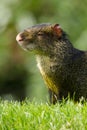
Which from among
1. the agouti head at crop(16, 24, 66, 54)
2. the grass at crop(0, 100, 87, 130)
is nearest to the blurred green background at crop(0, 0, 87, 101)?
the agouti head at crop(16, 24, 66, 54)

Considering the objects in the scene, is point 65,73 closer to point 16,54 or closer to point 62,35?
point 62,35

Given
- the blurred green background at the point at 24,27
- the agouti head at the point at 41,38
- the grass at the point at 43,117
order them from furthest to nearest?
the blurred green background at the point at 24,27 → the agouti head at the point at 41,38 → the grass at the point at 43,117

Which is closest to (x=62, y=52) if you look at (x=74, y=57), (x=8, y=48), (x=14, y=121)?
(x=74, y=57)

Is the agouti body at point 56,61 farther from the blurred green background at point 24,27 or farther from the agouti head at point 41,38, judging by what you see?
the blurred green background at point 24,27

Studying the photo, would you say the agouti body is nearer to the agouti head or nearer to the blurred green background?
the agouti head

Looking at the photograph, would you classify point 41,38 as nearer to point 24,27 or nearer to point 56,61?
point 56,61

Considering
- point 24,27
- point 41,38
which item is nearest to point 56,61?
point 41,38

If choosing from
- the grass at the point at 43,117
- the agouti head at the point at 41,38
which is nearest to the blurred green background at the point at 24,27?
the agouti head at the point at 41,38
